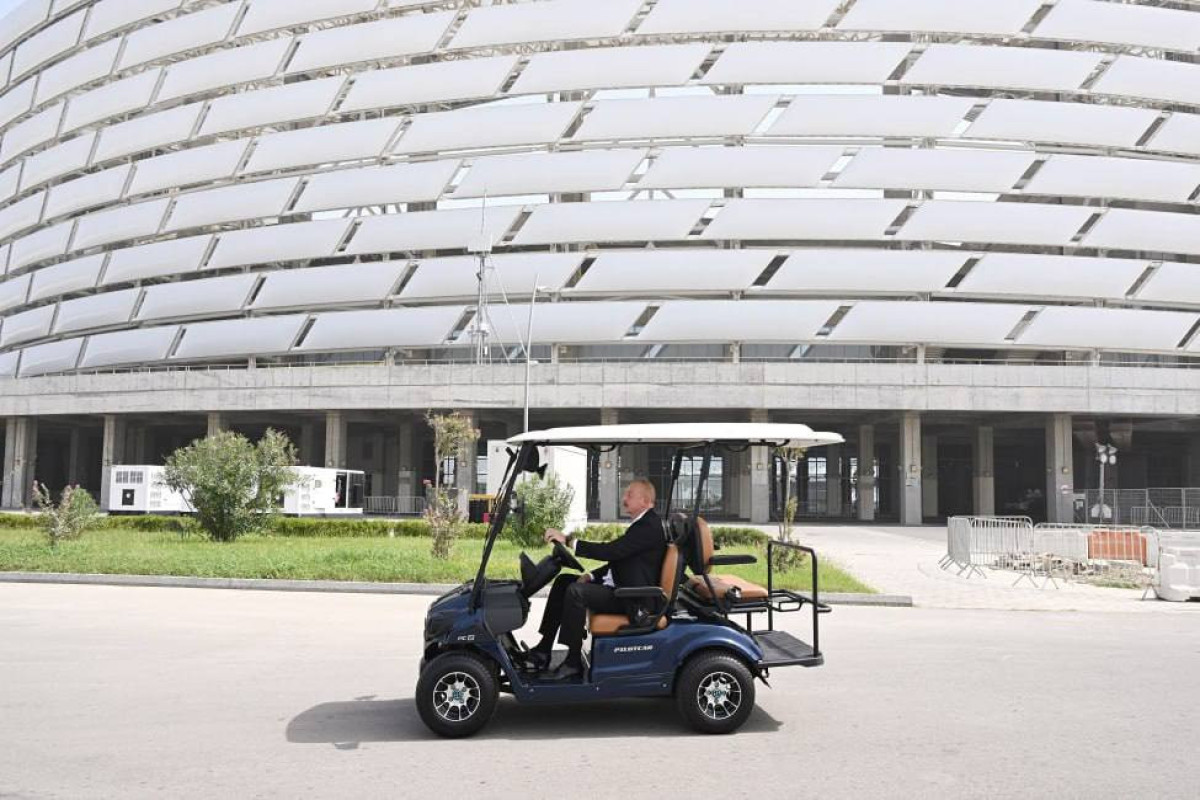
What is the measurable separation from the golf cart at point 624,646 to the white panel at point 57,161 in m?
54.1

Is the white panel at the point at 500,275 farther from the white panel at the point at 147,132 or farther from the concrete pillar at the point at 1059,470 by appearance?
the concrete pillar at the point at 1059,470

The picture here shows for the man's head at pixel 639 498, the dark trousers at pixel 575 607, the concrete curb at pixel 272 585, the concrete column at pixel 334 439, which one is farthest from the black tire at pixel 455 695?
the concrete column at pixel 334 439

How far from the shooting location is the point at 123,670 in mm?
8602

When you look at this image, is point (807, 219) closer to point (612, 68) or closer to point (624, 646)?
point (612, 68)

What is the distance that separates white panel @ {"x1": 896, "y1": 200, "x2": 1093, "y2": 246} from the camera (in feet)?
131

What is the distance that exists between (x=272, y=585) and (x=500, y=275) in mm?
27138

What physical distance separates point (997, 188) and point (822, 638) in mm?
33900

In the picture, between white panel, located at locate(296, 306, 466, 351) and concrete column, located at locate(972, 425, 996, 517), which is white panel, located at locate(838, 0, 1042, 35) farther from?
white panel, located at locate(296, 306, 466, 351)

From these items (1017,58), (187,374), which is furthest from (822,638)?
(187,374)

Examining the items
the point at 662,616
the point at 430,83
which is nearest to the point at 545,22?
the point at 430,83

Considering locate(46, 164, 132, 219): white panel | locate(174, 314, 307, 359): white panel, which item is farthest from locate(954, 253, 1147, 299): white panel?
locate(46, 164, 132, 219): white panel

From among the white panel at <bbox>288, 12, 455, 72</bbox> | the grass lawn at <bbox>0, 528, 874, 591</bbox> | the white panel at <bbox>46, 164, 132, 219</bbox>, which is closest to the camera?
the grass lawn at <bbox>0, 528, 874, 591</bbox>

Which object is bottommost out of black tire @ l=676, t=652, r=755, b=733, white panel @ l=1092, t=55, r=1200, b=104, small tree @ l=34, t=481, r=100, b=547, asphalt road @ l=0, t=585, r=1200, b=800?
asphalt road @ l=0, t=585, r=1200, b=800

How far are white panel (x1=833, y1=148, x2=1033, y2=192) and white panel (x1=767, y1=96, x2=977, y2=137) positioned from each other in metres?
0.86
